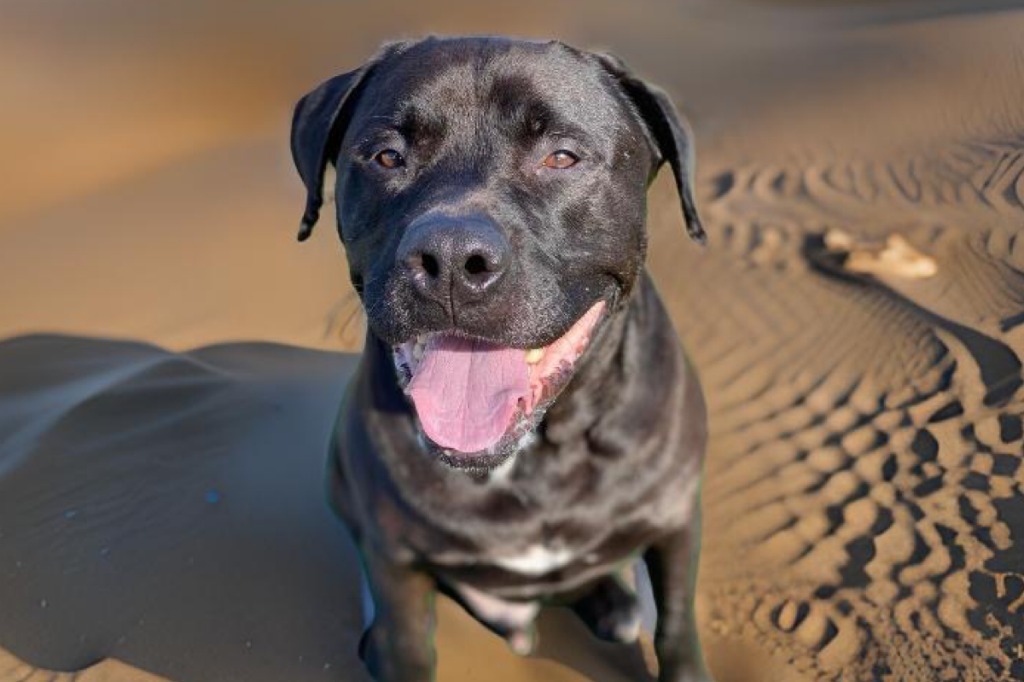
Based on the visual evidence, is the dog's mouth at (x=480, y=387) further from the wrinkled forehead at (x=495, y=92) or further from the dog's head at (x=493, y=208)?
the wrinkled forehead at (x=495, y=92)

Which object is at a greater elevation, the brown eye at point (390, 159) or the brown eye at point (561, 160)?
the brown eye at point (390, 159)

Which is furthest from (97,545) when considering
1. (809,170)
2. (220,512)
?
(809,170)

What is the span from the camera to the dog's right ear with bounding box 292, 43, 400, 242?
255cm

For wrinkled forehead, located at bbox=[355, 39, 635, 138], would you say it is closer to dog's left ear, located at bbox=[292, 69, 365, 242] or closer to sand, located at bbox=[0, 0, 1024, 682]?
dog's left ear, located at bbox=[292, 69, 365, 242]

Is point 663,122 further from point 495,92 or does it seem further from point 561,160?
point 495,92

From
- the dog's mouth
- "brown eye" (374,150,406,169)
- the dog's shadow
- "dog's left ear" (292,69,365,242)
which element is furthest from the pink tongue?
the dog's shadow

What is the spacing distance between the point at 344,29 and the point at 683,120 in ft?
19.3

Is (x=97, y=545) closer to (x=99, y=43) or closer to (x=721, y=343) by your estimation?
(x=721, y=343)

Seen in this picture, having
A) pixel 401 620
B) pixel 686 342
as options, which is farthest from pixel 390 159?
pixel 686 342

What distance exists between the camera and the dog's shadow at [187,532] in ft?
9.66

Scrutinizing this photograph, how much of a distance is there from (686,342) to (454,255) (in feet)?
8.03

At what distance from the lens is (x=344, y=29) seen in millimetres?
7871

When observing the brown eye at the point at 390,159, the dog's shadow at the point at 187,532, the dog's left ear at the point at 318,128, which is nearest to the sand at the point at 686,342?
the dog's shadow at the point at 187,532

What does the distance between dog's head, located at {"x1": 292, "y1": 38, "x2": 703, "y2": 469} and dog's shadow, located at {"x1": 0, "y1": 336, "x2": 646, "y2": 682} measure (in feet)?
3.32
